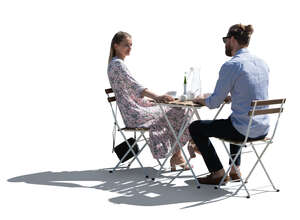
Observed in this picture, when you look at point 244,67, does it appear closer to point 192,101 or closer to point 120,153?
point 192,101

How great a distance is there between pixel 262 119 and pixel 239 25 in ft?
3.14

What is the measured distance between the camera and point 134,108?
20.0ft

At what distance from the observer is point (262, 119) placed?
531cm

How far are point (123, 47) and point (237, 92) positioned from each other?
1.55 meters

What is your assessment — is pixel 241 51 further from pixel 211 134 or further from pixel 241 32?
pixel 211 134

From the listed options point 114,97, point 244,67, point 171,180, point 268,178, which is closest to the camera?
point 244,67

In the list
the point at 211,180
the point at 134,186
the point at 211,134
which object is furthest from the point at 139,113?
the point at 211,180

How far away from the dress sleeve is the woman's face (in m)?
0.15

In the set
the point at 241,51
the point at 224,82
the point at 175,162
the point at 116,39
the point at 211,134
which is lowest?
the point at 175,162

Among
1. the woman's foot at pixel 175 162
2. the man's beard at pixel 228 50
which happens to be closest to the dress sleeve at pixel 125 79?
the woman's foot at pixel 175 162

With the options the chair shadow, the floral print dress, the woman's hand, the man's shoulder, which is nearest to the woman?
the floral print dress

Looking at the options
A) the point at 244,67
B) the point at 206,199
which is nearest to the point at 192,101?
the point at 244,67

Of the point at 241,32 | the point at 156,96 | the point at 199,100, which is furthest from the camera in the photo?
the point at 156,96

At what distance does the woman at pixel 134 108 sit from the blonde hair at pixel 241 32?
1177mm
